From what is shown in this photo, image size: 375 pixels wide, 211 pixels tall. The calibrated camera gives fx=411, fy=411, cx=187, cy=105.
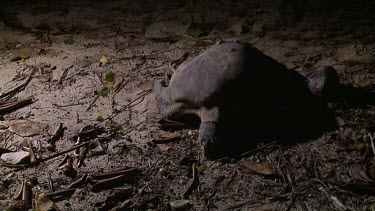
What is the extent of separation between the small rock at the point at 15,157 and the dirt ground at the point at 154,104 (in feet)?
0.14

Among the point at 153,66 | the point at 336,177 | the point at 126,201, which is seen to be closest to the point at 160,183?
the point at 126,201

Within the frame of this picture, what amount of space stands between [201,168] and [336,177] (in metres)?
0.81

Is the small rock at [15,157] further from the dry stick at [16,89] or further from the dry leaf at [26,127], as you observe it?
the dry stick at [16,89]

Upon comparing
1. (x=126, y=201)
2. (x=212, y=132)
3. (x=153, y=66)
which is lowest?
(x=126, y=201)

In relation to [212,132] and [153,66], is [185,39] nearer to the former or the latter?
[153,66]

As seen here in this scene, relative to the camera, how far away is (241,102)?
2791 mm

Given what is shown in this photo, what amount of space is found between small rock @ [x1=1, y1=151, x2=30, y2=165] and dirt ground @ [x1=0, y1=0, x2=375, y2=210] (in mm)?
43

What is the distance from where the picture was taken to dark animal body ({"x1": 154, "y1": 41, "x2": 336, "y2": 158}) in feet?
8.93

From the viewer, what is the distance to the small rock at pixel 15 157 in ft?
9.12

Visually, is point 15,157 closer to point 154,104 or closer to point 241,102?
point 154,104

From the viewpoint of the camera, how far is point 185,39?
394 centimetres

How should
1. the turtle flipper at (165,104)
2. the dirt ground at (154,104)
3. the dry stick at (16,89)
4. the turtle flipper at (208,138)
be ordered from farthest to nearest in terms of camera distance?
the dry stick at (16,89) < the turtle flipper at (165,104) < the turtle flipper at (208,138) < the dirt ground at (154,104)

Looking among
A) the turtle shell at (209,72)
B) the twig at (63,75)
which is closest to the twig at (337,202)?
the turtle shell at (209,72)

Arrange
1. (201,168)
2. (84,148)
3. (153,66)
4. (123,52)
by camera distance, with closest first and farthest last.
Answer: (201,168)
(84,148)
(153,66)
(123,52)
